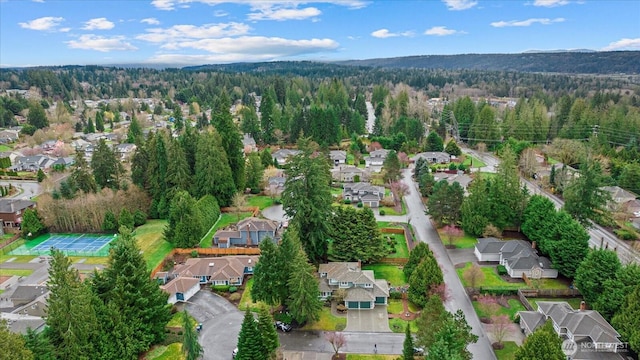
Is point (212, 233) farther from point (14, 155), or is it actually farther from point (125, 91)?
point (125, 91)

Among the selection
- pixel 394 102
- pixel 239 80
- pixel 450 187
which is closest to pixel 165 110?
pixel 239 80

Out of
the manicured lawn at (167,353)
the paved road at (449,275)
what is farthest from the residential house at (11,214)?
the paved road at (449,275)

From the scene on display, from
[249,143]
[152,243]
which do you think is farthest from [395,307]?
[249,143]

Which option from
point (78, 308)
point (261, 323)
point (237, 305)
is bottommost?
point (237, 305)

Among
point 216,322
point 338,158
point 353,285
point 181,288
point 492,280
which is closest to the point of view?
point 216,322

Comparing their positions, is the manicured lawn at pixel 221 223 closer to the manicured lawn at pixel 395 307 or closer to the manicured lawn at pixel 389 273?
the manicured lawn at pixel 389 273

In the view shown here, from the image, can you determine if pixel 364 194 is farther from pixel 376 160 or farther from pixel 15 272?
pixel 15 272

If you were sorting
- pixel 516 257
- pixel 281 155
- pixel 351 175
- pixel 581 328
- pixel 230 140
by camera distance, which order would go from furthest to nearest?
pixel 281 155
pixel 351 175
pixel 230 140
pixel 516 257
pixel 581 328
